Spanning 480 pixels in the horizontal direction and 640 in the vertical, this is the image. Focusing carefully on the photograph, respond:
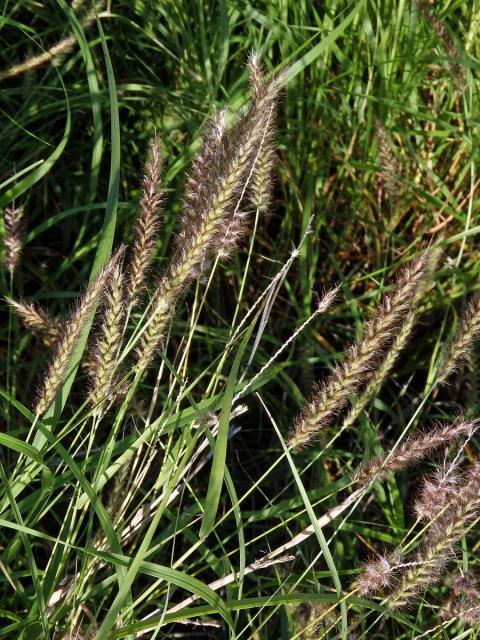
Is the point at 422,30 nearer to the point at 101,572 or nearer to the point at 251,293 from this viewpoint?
the point at 251,293

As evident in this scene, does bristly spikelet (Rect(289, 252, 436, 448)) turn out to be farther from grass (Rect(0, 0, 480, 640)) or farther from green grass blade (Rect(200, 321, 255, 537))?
grass (Rect(0, 0, 480, 640))

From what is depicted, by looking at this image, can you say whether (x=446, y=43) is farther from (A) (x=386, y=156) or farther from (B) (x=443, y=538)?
(B) (x=443, y=538)

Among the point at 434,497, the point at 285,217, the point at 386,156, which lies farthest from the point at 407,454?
the point at 285,217

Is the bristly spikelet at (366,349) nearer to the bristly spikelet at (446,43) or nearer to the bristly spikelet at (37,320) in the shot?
the bristly spikelet at (37,320)

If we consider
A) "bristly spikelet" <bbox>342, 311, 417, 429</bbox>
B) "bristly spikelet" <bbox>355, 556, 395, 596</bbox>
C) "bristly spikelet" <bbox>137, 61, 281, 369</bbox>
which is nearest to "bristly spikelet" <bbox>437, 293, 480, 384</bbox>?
"bristly spikelet" <bbox>342, 311, 417, 429</bbox>

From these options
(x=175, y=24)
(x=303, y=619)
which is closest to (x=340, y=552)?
(x=303, y=619)

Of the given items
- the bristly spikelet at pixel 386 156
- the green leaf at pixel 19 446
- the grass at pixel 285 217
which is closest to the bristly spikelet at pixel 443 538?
the grass at pixel 285 217

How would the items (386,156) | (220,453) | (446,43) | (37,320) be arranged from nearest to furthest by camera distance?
(220,453) < (37,320) < (446,43) < (386,156)
